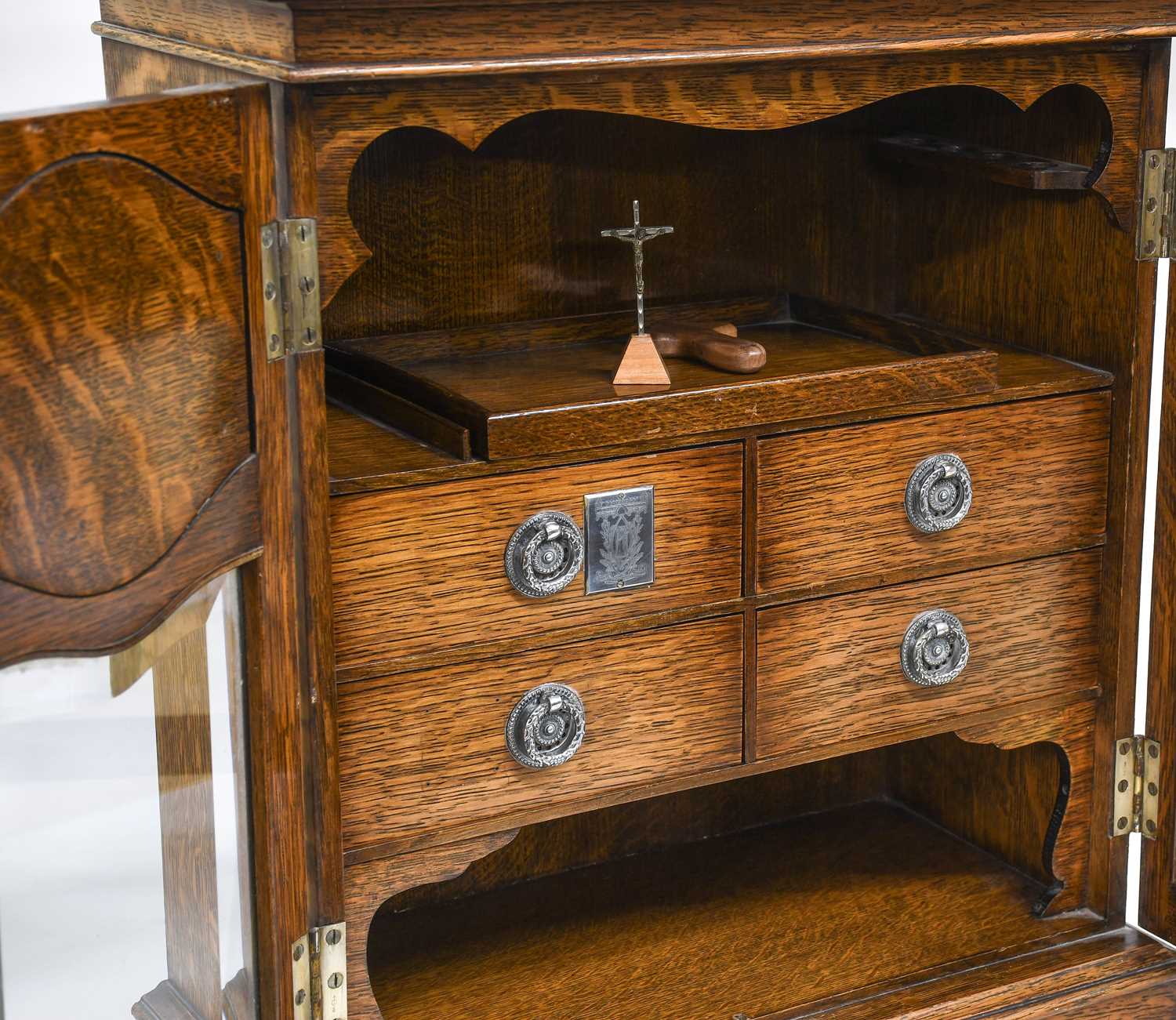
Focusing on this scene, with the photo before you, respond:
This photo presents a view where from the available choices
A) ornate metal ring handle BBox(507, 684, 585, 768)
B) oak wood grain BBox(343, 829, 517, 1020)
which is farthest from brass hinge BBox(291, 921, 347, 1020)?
ornate metal ring handle BBox(507, 684, 585, 768)

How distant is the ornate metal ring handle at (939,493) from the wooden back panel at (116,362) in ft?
2.19

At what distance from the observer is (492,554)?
1485 mm

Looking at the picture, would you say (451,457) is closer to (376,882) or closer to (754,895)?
(376,882)

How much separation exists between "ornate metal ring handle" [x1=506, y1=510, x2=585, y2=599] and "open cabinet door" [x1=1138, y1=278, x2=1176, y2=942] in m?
0.64

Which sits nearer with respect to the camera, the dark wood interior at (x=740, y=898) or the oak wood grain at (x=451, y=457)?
the oak wood grain at (x=451, y=457)

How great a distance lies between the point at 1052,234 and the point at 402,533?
767mm

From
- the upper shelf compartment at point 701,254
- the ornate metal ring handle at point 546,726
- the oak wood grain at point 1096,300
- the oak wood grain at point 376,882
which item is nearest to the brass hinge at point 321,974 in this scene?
the oak wood grain at point 376,882

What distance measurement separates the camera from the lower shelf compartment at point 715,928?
1.75 m

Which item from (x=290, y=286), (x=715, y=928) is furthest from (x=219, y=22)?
(x=715, y=928)

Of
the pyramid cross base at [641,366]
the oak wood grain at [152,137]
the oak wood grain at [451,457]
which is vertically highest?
the oak wood grain at [152,137]

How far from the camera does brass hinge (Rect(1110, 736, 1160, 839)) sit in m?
1.86

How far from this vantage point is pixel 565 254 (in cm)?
184

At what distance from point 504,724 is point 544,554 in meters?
0.15

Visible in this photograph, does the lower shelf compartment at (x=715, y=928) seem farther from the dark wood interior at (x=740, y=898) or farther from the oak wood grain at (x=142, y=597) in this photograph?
the oak wood grain at (x=142, y=597)
